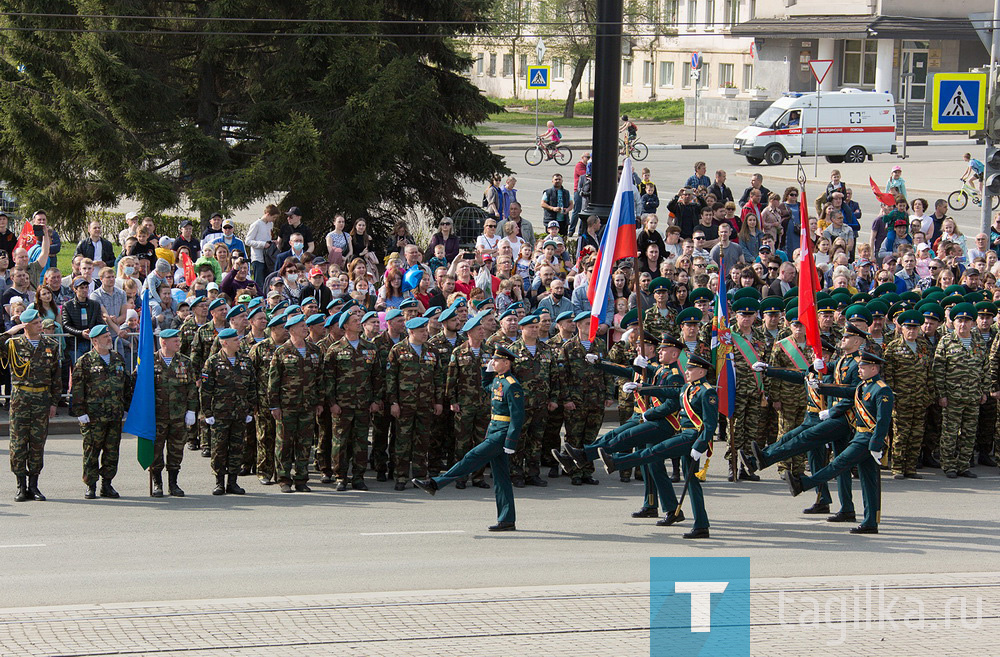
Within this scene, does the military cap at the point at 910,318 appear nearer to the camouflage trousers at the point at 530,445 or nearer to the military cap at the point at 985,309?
the military cap at the point at 985,309

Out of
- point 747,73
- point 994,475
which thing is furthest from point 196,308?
point 747,73

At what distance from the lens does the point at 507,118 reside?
2297 inches

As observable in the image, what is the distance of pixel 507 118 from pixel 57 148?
39520 mm

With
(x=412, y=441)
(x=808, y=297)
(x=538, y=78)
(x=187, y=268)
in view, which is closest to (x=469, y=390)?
→ (x=412, y=441)

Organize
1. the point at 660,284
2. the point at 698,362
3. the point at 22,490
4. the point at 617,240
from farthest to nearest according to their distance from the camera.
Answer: the point at 660,284, the point at 617,240, the point at 22,490, the point at 698,362

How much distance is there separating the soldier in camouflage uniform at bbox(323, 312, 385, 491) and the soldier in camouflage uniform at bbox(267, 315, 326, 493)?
0.16 m

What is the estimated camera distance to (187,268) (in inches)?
667

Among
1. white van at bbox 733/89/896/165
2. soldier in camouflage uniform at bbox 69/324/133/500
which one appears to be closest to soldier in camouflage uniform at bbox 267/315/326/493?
soldier in camouflage uniform at bbox 69/324/133/500

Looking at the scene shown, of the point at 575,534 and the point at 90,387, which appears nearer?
the point at 575,534

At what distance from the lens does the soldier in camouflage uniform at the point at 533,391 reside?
1307 centimetres

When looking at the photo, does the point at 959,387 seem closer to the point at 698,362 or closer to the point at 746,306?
the point at 746,306

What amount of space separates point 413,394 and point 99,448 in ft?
9.88

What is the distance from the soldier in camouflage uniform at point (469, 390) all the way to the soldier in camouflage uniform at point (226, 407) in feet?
6.61

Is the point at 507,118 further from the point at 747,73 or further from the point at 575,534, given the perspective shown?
the point at 575,534
